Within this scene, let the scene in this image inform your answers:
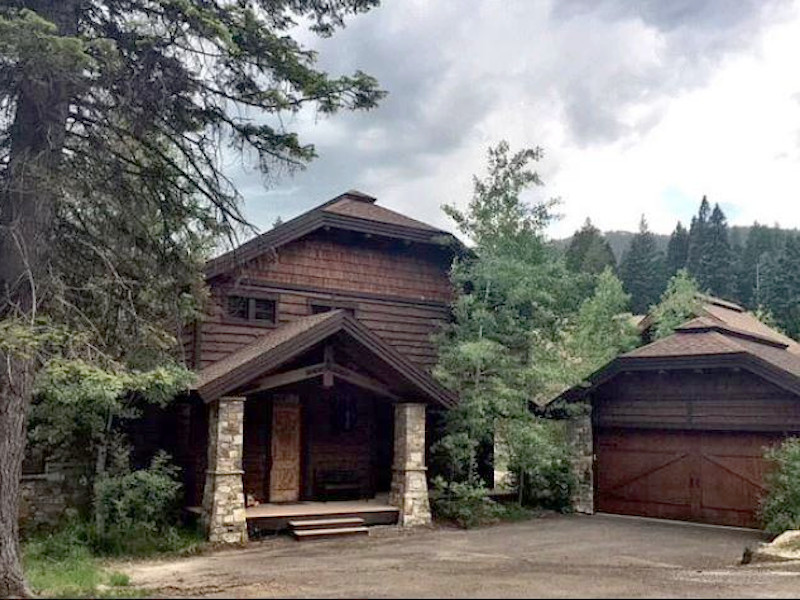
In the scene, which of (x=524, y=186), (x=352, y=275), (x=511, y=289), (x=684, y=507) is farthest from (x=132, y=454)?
(x=684, y=507)

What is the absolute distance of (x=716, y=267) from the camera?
55.5 metres

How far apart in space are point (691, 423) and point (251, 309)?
377 inches

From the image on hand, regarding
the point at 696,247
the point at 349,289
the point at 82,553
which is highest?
the point at 696,247

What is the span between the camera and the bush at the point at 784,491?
13766 millimetres

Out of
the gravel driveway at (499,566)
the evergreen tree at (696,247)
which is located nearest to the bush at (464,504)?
the gravel driveway at (499,566)

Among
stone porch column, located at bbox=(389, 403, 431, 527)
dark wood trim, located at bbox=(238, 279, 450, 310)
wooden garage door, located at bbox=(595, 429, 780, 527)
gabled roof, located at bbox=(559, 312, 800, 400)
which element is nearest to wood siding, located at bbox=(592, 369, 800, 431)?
wooden garage door, located at bbox=(595, 429, 780, 527)

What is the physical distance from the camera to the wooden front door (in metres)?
16.1

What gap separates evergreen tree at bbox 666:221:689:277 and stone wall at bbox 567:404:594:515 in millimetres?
45074

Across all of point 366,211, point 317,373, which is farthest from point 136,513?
point 366,211

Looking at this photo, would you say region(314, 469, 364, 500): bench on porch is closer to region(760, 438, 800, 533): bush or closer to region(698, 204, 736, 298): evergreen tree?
region(760, 438, 800, 533): bush

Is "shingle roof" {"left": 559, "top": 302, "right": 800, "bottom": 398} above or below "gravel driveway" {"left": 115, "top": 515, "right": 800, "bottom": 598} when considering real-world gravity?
above

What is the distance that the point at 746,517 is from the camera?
15.8m

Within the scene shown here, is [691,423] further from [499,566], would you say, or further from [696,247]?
[696,247]

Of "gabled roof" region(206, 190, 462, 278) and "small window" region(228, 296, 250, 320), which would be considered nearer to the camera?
"gabled roof" region(206, 190, 462, 278)
